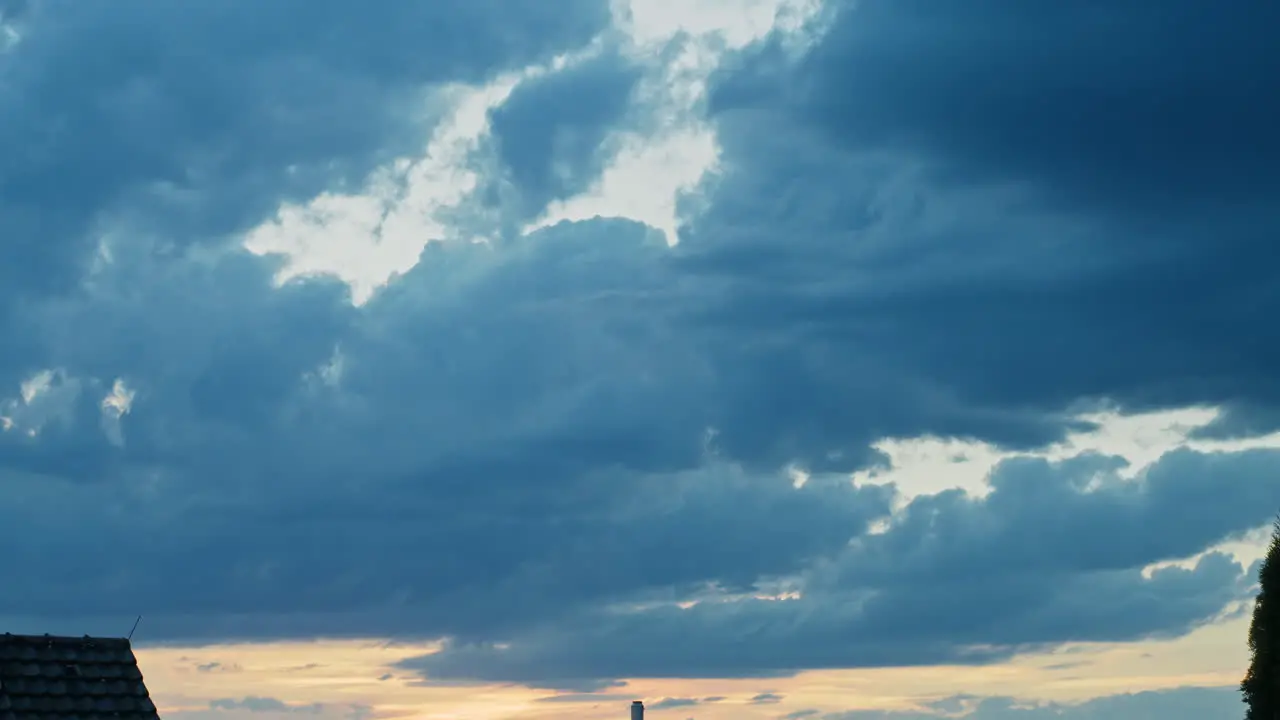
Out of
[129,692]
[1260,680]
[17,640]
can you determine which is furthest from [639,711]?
[1260,680]

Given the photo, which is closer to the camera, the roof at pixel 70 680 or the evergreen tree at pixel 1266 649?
the roof at pixel 70 680

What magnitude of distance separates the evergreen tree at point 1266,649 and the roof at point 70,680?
4244cm

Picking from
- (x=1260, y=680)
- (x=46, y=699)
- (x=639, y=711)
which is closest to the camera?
(x=46, y=699)

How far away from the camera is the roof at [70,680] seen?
36.1 metres

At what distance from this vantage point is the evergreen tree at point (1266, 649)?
60.1 m

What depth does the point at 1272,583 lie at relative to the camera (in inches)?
2425

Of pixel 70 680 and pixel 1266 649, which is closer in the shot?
pixel 70 680

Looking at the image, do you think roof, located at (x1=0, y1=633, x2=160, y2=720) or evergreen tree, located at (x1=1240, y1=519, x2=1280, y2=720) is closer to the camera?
roof, located at (x1=0, y1=633, x2=160, y2=720)

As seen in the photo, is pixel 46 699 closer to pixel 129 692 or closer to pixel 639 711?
pixel 129 692

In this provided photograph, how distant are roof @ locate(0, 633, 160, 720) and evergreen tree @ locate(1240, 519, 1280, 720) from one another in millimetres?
42441

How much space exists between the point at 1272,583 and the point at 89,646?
45.0 m

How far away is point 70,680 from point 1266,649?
148 ft

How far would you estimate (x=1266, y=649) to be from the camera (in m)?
61.0

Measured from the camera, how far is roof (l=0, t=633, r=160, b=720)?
3606cm
